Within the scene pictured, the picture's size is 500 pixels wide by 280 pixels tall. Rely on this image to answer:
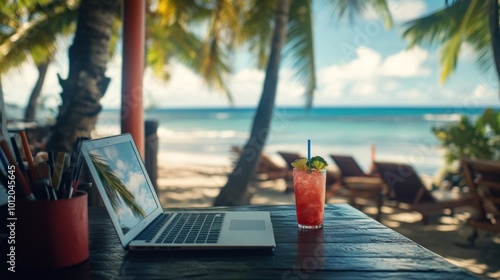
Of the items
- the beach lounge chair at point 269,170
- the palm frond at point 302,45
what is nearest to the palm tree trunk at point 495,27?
the palm frond at point 302,45

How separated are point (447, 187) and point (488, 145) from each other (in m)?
0.85

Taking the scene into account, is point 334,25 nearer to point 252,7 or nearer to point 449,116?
point 252,7

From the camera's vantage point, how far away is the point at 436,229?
16.5 feet

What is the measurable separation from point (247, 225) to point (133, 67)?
1.45m

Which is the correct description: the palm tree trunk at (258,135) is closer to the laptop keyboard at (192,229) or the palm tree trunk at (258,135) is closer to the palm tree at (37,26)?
Answer: the laptop keyboard at (192,229)

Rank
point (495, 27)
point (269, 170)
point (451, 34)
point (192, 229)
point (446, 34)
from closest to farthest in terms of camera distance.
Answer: point (192, 229), point (495, 27), point (451, 34), point (446, 34), point (269, 170)

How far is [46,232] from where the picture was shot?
0.97 meters

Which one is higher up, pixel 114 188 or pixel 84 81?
pixel 84 81

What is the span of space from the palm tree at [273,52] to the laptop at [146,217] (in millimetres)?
3960

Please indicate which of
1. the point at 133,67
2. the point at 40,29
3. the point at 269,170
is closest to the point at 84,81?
the point at 133,67

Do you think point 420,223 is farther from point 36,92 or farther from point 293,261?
point 36,92

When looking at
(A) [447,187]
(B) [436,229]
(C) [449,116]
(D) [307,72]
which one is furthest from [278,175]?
(C) [449,116]

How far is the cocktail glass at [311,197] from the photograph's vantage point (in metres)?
1.32

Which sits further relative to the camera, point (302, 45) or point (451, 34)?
point (451, 34)
